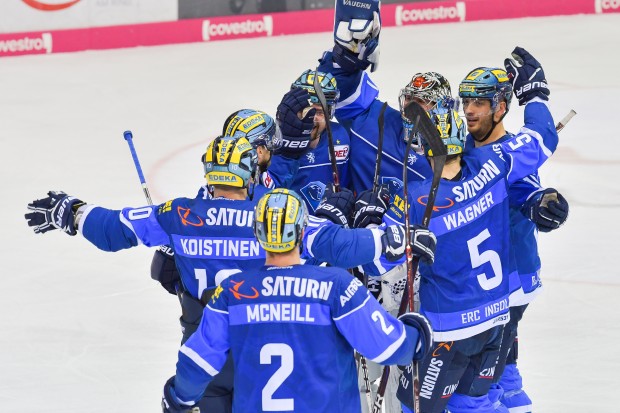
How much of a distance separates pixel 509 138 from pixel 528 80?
0.29 meters

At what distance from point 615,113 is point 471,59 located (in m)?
2.09

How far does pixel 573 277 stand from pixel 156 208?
141 inches

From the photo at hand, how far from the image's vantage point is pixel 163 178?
923 cm

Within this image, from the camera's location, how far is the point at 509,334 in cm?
529

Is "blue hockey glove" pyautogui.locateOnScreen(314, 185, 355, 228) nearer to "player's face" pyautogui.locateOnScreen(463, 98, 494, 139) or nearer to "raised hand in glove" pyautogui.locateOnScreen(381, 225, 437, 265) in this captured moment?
"raised hand in glove" pyautogui.locateOnScreen(381, 225, 437, 265)

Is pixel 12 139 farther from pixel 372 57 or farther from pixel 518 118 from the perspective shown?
pixel 372 57

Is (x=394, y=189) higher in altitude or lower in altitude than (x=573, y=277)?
higher

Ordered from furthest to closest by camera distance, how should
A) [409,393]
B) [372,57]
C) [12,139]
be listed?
[12,139], [372,57], [409,393]

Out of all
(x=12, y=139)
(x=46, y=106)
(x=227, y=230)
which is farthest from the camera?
(x=46, y=106)

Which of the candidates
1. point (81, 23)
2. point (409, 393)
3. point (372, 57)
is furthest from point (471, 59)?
point (409, 393)

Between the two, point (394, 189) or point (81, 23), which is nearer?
point (394, 189)

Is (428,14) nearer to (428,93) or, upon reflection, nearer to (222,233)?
(428,93)

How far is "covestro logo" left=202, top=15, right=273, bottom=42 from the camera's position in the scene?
13.0 metres

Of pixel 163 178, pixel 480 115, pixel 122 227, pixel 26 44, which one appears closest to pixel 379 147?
pixel 480 115
